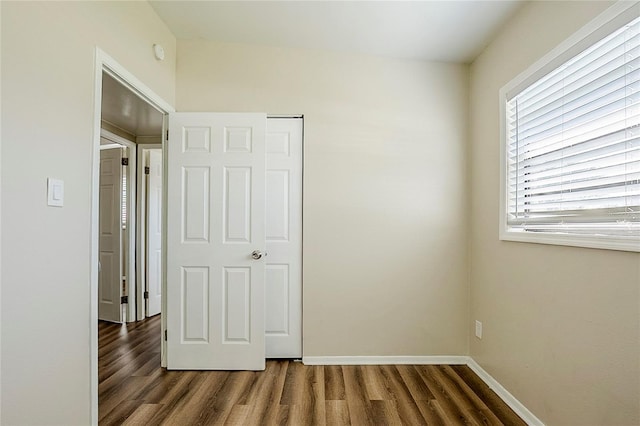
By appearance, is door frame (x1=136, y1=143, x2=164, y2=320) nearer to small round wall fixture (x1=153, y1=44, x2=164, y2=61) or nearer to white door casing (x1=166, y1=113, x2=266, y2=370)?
white door casing (x1=166, y1=113, x2=266, y2=370)

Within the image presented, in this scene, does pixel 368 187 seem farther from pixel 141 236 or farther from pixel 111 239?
pixel 111 239

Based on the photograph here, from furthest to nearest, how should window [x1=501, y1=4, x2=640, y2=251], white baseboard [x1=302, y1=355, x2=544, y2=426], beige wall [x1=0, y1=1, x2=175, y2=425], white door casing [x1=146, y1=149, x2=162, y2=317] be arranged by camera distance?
white door casing [x1=146, y1=149, x2=162, y2=317] → white baseboard [x1=302, y1=355, x2=544, y2=426] → window [x1=501, y1=4, x2=640, y2=251] → beige wall [x1=0, y1=1, x2=175, y2=425]

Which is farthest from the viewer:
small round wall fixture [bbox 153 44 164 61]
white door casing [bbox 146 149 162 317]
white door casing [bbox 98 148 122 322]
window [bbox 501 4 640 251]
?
white door casing [bbox 146 149 162 317]

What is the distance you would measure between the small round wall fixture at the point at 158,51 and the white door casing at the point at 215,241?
0.42 m

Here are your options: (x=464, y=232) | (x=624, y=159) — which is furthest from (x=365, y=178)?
(x=624, y=159)

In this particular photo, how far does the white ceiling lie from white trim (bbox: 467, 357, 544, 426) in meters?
2.50

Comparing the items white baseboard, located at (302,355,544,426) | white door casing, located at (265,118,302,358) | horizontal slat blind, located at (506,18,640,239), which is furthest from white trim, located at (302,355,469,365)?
horizontal slat blind, located at (506,18,640,239)

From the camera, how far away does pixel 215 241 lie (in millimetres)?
2420

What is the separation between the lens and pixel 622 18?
1.32m

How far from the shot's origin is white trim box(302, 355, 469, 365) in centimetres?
254

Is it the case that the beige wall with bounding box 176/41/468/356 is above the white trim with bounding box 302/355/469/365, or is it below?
above

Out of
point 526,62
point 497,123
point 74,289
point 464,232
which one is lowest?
point 74,289

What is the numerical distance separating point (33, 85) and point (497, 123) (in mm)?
2661

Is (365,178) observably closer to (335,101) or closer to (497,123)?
(335,101)
